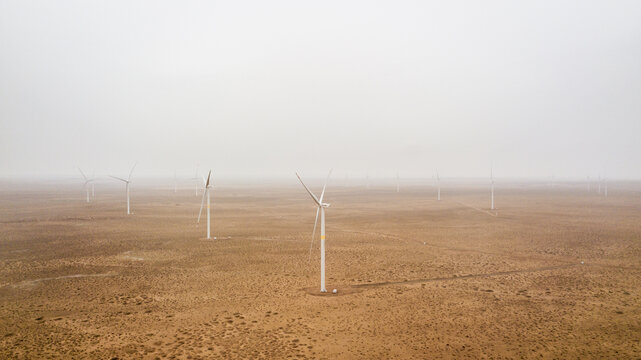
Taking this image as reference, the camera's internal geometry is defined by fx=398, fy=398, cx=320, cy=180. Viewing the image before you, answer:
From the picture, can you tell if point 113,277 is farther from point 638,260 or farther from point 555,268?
point 638,260

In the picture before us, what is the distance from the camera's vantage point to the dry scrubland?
1431 centimetres

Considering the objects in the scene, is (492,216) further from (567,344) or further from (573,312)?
(567,344)

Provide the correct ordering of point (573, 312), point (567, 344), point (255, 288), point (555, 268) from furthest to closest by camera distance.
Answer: point (555, 268)
point (255, 288)
point (573, 312)
point (567, 344)

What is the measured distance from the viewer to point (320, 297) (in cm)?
1983

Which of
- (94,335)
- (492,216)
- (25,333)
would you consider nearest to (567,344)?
(94,335)

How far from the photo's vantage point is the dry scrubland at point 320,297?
1431 cm

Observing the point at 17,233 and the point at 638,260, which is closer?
the point at 638,260

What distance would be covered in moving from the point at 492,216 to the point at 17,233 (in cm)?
5788

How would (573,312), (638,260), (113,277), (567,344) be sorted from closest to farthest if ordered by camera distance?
(567,344), (573,312), (113,277), (638,260)

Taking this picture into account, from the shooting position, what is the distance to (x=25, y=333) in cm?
1518

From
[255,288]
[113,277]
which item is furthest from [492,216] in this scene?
[113,277]

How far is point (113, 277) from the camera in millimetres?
23750

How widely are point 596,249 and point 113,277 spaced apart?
35321mm

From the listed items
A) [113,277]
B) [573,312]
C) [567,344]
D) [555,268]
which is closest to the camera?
[567,344]
